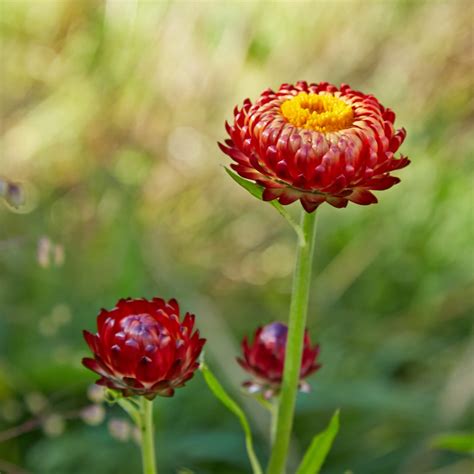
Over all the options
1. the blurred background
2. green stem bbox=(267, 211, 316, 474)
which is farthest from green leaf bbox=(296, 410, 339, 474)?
the blurred background

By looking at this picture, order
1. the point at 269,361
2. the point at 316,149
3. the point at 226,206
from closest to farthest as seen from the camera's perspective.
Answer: the point at 316,149
the point at 269,361
the point at 226,206

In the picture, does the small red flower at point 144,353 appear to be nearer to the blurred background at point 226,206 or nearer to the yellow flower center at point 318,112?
the yellow flower center at point 318,112

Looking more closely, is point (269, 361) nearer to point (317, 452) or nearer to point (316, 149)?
point (317, 452)

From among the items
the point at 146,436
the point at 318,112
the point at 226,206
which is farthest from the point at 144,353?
the point at 226,206

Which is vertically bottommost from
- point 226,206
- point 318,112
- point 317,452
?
point 317,452

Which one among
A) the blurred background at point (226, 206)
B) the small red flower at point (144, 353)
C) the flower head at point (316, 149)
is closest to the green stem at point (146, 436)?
the small red flower at point (144, 353)

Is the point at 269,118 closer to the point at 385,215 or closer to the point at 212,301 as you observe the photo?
the point at 212,301

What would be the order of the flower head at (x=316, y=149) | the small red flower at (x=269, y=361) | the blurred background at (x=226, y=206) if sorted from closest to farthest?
the flower head at (x=316, y=149), the small red flower at (x=269, y=361), the blurred background at (x=226, y=206)

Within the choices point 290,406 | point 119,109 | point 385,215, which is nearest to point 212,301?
point 385,215

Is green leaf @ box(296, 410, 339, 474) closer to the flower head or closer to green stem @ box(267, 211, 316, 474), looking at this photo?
green stem @ box(267, 211, 316, 474)
